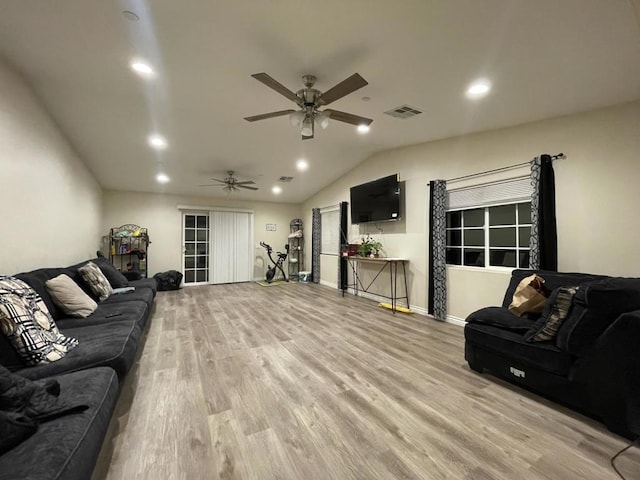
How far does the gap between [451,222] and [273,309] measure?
3.34 metres

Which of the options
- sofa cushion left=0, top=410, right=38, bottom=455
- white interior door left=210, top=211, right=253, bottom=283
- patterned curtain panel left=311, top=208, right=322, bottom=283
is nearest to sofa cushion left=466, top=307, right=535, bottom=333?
sofa cushion left=0, top=410, right=38, bottom=455

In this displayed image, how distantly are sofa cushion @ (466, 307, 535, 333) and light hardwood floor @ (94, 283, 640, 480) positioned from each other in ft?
1.62

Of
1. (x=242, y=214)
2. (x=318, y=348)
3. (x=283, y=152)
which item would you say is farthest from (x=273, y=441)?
(x=242, y=214)

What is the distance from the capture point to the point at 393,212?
15.8ft

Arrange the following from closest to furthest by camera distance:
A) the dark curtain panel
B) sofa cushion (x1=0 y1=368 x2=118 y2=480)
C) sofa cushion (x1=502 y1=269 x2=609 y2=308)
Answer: sofa cushion (x1=0 y1=368 x2=118 y2=480)
sofa cushion (x1=502 y1=269 x2=609 y2=308)
the dark curtain panel

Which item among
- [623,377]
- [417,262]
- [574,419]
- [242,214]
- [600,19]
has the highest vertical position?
[600,19]

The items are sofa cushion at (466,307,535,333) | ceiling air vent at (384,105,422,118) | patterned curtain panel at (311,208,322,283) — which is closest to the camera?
sofa cushion at (466,307,535,333)

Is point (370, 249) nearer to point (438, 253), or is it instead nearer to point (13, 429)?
point (438, 253)

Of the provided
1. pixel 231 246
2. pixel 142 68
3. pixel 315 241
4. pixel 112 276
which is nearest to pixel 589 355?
pixel 142 68

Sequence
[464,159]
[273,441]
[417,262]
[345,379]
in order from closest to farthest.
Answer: [273,441] < [345,379] < [464,159] < [417,262]

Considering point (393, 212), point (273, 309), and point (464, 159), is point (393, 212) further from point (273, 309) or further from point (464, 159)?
point (273, 309)

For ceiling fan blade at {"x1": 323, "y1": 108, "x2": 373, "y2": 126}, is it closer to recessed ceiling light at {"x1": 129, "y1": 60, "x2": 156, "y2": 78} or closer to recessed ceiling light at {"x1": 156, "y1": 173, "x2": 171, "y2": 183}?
recessed ceiling light at {"x1": 129, "y1": 60, "x2": 156, "y2": 78}

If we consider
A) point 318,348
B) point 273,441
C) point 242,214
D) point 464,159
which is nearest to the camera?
point 273,441

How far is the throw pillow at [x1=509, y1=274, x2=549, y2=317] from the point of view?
2461mm
